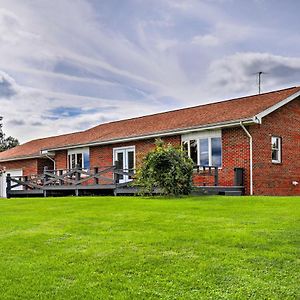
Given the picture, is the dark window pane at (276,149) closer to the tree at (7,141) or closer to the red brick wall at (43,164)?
the red brick wall at (43,164)

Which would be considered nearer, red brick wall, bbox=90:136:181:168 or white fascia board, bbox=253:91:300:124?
white fascia board, bbox=253:91:300:124

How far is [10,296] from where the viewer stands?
474cm

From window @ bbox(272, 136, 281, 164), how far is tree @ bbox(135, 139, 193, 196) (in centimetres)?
545

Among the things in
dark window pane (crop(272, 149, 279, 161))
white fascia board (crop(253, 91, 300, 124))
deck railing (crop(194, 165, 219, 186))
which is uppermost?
white fascia board (crop(253, 91, 300, 124))

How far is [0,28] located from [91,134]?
12.3 metres

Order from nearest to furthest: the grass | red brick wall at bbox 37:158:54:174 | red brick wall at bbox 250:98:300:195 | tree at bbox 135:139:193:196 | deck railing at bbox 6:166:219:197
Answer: the grass < tree at bbox 135:139:193:196 < red brick wall at bbox 250:98:300:195 < deck railing at bbox 6:166:219:197 < red brick wall at bbox 37:158:54:174

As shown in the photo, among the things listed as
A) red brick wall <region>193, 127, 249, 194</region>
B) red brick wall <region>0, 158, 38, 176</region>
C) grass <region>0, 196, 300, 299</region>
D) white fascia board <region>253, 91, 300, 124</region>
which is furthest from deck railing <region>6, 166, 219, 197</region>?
grass <region>0, 196, 300, 299</region>

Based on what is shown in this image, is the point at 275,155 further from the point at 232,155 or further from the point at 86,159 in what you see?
the point at 86,159

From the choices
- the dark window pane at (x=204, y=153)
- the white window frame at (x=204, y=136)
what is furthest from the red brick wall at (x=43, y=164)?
the dark window pane at (x=204, y=153)

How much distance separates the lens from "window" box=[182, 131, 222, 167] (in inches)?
758

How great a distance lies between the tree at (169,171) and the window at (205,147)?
3473 mm

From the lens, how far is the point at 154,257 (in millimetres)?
5891

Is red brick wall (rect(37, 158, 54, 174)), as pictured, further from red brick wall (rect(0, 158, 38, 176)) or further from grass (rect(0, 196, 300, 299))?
grass (rect(0, 196, 300, 299))

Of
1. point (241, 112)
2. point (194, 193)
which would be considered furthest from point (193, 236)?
point (241, 112)
